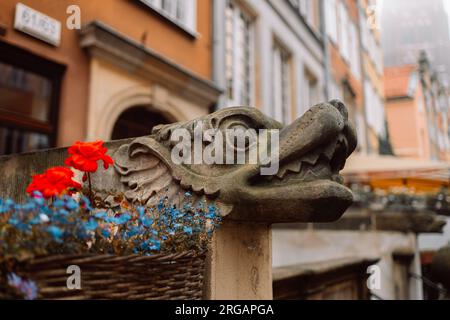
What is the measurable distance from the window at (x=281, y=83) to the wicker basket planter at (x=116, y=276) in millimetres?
8070

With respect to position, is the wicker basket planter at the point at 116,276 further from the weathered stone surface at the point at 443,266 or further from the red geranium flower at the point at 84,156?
the weathered stone surface at the point at 443,266

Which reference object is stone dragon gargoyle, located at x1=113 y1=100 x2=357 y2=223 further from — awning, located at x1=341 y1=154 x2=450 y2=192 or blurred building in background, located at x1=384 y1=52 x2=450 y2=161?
blurred building in background, located at x1=384 y1=52 x2=450 y2=161

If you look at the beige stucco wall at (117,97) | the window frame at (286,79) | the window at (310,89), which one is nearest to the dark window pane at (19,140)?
the beige stucco wall at (117,97)

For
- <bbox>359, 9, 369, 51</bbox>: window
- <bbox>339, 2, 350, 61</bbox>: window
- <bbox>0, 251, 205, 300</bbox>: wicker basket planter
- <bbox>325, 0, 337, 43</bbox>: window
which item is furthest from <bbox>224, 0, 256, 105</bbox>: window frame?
<bbox>359, 9, 369, 51</bbox>: window

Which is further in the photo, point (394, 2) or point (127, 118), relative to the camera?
point (394, 2)

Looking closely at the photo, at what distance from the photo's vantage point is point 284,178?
65.9 inches

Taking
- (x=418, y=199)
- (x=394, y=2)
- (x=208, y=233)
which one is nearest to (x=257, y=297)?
(x=208, y=233)

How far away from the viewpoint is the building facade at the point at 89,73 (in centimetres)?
394

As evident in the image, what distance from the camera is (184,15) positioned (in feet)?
20.7

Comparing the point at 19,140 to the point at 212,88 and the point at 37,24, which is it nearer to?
the point at 37,24

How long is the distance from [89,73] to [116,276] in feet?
12.2

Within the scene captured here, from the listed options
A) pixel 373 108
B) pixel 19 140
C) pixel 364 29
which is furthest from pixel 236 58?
pixel 373 108
